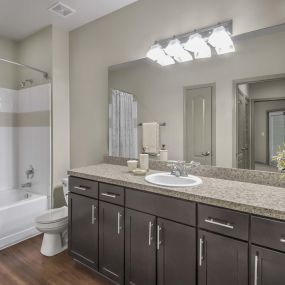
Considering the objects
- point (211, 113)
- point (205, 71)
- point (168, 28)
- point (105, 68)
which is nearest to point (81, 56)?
point (105, 68)

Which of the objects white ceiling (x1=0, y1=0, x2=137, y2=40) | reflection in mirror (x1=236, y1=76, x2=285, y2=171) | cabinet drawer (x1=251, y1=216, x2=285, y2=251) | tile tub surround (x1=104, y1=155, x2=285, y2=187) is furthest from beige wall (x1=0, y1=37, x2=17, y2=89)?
cabinet drawer (x1=251, y1=216, x2=285, y2=251)

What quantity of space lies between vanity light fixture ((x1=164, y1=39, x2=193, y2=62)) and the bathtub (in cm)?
233

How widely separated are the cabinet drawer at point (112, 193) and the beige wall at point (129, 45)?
0.88 meters

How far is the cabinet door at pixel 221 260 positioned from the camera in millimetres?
1225

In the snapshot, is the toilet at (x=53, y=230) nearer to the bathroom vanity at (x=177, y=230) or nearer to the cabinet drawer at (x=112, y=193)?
the bathroom vanity at (x=177, y=230)

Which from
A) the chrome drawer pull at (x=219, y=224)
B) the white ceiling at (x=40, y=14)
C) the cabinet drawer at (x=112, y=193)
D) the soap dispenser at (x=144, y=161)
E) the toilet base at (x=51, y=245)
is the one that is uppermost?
the white ceiling at (x=40, y=14)

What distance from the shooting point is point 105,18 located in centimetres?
269

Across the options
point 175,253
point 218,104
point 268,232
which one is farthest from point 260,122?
point 175,253

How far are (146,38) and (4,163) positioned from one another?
8.50ft

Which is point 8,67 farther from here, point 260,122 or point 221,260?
point 221,260

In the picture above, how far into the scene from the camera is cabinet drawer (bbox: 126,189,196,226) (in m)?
1.41

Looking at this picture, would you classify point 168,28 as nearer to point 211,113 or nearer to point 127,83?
point 127,83

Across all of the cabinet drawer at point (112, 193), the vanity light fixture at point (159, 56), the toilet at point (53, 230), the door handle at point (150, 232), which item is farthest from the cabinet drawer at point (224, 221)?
the toilet at point (53, 230)

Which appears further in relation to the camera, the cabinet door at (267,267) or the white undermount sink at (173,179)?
the white undermount sink at (173,179)
